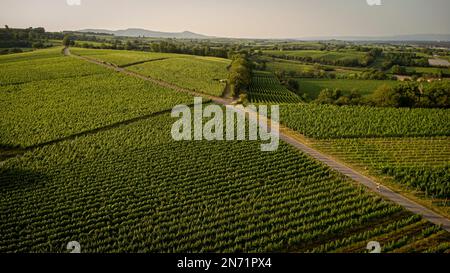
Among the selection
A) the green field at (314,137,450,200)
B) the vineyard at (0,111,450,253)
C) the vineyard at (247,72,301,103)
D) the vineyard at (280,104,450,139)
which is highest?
the vineyard at (247,72,301,103)

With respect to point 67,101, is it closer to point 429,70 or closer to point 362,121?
point 362,121

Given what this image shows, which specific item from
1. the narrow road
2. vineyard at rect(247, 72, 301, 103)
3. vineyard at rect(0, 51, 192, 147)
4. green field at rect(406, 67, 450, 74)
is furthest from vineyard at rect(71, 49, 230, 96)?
green field at rect(406, 67, 450, 74)

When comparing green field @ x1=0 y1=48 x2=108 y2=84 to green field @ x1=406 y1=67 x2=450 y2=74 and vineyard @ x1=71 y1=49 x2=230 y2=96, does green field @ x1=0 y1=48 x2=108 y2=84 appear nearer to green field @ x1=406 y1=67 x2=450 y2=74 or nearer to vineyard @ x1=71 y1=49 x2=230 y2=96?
vineyard @ x1=71 y1=49 x2=230 y2=96

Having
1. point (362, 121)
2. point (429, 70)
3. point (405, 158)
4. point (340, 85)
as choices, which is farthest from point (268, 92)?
point (429, 70)

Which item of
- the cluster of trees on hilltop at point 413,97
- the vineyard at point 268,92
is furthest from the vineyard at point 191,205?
the cluster of trees on hilltop at point 413,97

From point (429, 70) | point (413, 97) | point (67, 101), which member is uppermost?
point (429, 70)

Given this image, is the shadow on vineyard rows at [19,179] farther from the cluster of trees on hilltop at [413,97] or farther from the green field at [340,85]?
the green field at [340,85]

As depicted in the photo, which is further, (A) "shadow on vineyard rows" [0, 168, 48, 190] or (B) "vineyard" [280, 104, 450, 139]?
(B) "vineyard" [280, 104, 450, 139]
